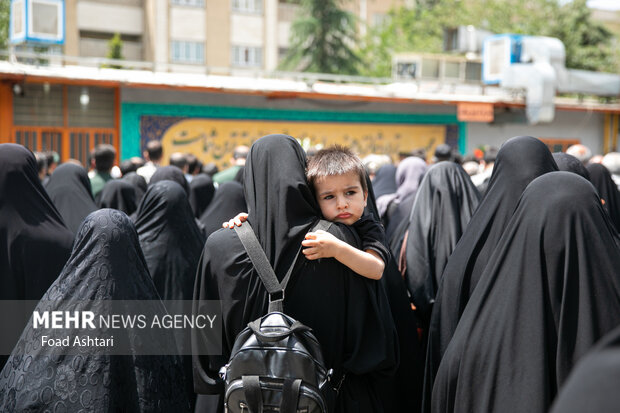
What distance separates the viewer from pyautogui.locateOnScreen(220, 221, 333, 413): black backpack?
183 centimetres

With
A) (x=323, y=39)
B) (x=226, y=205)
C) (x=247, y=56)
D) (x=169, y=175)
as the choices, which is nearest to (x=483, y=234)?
(x=226, y=205)

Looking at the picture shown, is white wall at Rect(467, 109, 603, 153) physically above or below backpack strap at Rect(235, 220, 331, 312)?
above

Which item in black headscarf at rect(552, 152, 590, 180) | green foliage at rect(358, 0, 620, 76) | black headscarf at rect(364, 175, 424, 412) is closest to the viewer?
black headscarf at rect(364, 175, 424, 412)

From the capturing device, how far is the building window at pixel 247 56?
87.4 ft

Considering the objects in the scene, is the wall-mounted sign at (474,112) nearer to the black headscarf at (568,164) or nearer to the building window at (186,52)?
the black headscarf at (568,164)

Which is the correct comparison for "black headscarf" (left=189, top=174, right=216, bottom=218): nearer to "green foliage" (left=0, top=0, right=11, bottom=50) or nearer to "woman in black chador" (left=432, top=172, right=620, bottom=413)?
"woman in black chador" (left=432, top=172, right=620, bottom=413)

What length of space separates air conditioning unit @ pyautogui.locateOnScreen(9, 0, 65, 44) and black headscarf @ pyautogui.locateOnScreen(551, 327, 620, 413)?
12.6m

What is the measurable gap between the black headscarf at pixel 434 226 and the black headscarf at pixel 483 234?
0.91m

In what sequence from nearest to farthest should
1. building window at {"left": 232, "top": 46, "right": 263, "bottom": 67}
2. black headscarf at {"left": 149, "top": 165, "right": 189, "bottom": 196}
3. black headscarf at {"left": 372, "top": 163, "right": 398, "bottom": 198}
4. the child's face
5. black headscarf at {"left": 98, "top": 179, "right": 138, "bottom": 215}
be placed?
the child's face
black headscarf at {"left": 98, "top": 179, "right": 138, "bottom": 215}
black headscarf at {"left": 149, "top": 165, "right": 189, "bottom": 196}
black headscarf at {"left": 372, "top": 163, "right": 398, "bottom": 198}
building window at {"left": 232, "top": 46, "right": 263, "bottom": 67}

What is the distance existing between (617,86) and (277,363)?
18523 millimetres

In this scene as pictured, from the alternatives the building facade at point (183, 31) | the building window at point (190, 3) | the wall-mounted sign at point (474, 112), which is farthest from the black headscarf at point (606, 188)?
the building window at point (190, 3)

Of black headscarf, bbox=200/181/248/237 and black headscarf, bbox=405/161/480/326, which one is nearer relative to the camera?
black headscarf, bbox=405/161/480/326

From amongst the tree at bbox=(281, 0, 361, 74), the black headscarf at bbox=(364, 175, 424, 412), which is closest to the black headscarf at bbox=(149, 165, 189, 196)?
the black headscarf at bbox=(364, 175, 424, 412)

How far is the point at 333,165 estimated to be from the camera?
2205mm
